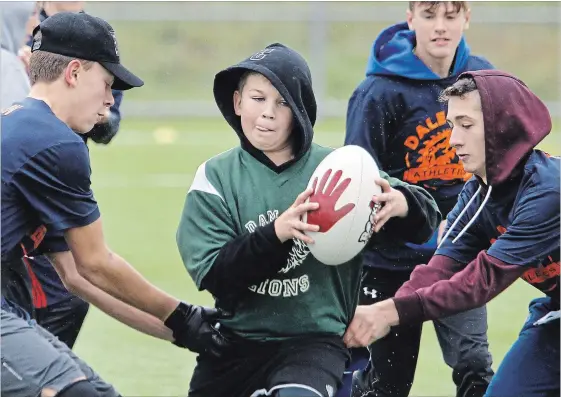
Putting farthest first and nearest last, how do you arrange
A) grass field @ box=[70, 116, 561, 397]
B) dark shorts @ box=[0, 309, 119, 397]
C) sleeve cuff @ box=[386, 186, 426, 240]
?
grass field @ box=[70, 116, 561, 397] → sleeve cuff @ box=[386, 186, 426, 240] → dark shorts @ box=[0, 309, 119, 397]

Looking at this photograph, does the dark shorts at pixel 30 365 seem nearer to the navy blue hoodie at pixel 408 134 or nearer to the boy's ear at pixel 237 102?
the boy's ear at pixel 237 102

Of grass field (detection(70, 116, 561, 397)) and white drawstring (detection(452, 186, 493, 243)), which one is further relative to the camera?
grass field (detection(70, 116, 561, 397))

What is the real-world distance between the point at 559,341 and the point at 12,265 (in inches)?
97.5

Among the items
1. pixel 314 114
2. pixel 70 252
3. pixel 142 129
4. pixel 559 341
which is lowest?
pixel 142 129

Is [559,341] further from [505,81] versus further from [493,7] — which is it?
[493,7]

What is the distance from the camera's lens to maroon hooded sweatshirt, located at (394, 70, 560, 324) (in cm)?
475

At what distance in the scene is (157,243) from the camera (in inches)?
468

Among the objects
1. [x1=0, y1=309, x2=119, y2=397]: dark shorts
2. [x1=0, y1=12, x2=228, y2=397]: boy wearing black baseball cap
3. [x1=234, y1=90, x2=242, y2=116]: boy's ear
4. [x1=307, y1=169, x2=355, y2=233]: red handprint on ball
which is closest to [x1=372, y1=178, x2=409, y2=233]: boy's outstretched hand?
[x1=307, y1=169, x2=355, y2=233]: red handprint on ball

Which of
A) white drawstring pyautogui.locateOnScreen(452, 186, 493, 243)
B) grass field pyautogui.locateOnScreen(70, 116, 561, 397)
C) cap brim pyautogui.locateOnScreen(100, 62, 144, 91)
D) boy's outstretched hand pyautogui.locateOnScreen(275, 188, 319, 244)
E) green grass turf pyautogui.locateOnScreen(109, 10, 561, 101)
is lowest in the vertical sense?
grass field pyautogui.locateOnScreen(70, 116, 561, 397)

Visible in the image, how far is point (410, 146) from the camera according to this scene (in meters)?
6.26

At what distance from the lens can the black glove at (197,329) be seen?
4859 millimetres

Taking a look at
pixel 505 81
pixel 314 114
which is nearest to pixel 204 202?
pixel 314 114

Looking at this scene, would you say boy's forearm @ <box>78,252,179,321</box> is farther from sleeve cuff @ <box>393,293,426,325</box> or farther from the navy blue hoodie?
the navy blue hoodie

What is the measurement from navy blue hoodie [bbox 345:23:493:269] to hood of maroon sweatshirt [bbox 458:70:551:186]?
131 centimetres
